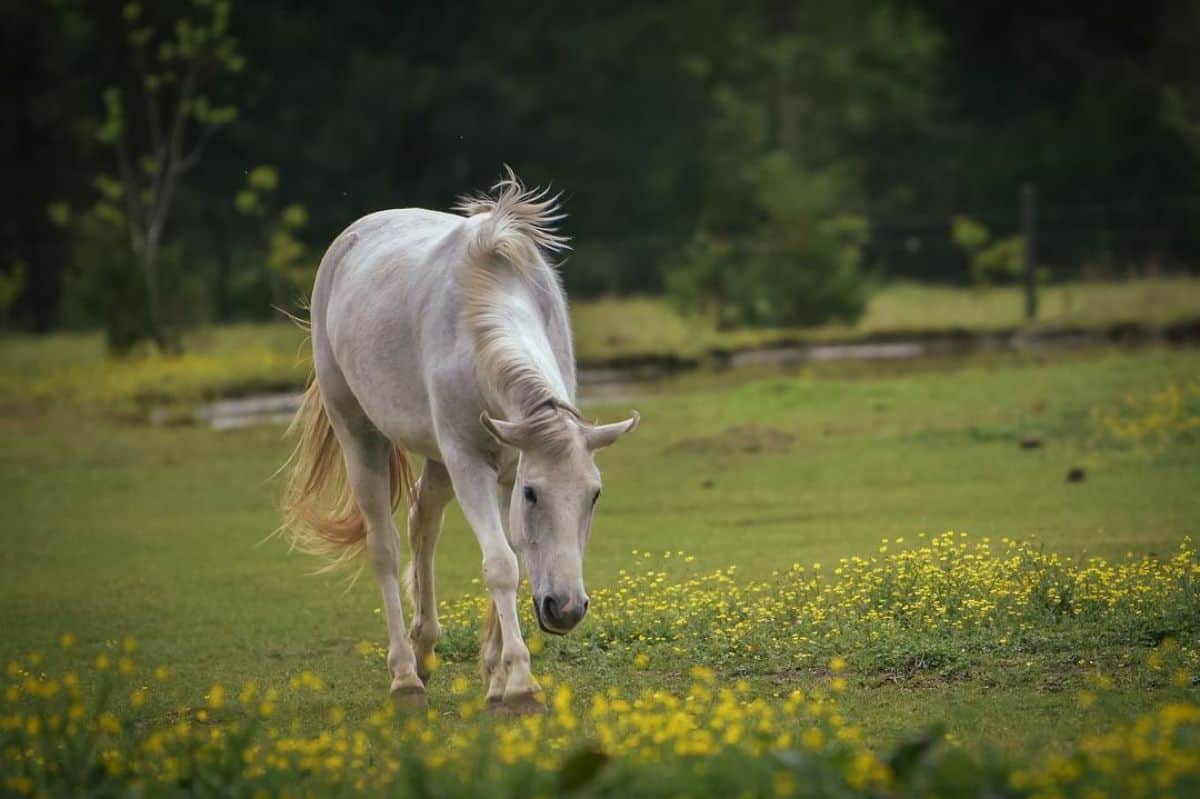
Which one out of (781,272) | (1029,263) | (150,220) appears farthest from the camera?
(150,220)

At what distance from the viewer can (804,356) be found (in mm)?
24219

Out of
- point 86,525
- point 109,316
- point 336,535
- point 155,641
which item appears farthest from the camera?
point 109,316

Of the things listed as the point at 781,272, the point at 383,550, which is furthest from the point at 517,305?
the point at 781,272

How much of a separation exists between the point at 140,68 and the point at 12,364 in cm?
527

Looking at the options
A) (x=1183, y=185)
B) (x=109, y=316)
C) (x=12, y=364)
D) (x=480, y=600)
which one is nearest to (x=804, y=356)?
(x=109, y=316)

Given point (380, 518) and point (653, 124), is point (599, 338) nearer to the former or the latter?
point (380, 518)

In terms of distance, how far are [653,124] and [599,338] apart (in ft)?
65.2

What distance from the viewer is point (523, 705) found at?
21.8 feet

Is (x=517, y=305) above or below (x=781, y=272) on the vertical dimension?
above

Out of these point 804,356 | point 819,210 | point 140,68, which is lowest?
point 804,356

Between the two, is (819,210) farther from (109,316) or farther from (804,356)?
(109,316)

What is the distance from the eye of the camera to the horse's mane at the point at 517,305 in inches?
265

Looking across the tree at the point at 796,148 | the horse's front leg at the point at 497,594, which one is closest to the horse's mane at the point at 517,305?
the horse's front leg at the point at 497,594

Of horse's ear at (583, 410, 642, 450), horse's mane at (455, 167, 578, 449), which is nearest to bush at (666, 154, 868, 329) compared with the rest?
horse's mane at (455, 167, 578, 449)
